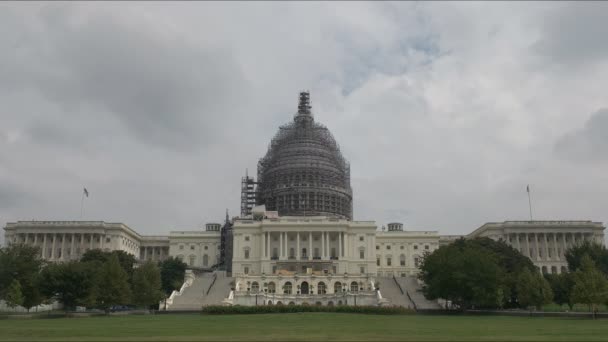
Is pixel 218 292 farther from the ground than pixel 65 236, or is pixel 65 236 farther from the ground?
pixel 65 236

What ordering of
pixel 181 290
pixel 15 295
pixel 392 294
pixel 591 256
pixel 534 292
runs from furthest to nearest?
pixel 591 256 < pixel 181 290 < pixel 392 294 < pixel 15 295 < pixel 534 292

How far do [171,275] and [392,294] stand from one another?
134 ft

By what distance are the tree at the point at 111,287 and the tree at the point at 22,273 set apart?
893cm

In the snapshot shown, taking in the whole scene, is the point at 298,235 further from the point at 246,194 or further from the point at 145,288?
the point at 145,288

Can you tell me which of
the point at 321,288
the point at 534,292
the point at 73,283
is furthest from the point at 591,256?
the point at 73,283

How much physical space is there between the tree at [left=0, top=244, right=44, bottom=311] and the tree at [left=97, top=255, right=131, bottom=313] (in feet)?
29.3

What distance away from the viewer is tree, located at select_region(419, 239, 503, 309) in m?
70.6

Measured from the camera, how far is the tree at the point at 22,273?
69.1 meters

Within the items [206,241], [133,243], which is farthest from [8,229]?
[206,241]

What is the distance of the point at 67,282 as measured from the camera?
73000mm

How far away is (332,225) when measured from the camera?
12862cm

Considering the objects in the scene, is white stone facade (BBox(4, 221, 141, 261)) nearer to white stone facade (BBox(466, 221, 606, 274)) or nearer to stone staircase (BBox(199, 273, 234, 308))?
stone staircase (BBox(199, 273, 234, 308))

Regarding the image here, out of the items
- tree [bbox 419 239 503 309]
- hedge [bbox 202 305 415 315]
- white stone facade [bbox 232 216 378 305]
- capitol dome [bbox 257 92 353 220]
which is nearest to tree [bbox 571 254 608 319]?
tree [bbox 419 239 503 309]

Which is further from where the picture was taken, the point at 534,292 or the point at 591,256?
the point at 591,256
